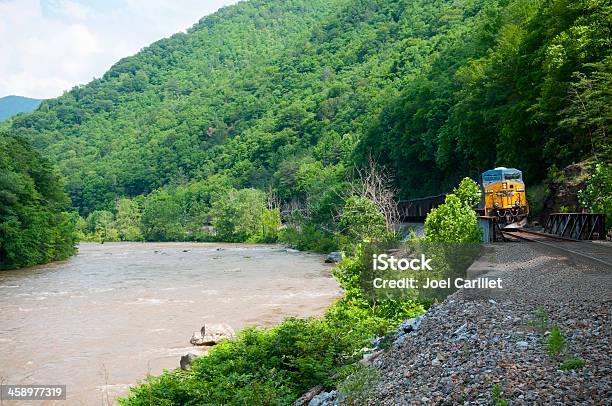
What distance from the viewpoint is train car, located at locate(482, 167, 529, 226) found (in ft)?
94.6

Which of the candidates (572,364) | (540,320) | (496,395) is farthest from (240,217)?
(496,395)

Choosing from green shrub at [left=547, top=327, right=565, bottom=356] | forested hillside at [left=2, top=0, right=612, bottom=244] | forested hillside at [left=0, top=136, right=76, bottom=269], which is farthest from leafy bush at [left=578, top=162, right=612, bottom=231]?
forested hillside at [left=0, top=136, right=76, bottom=269]

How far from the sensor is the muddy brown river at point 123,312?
17.3m

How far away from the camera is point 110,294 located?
33.0 meters

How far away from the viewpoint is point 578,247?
17641 mm

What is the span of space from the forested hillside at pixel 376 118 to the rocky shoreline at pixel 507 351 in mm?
17448

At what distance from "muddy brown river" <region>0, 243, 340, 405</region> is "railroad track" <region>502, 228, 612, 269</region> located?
9.39 metres

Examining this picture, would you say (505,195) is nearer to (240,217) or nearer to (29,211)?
(29,211)

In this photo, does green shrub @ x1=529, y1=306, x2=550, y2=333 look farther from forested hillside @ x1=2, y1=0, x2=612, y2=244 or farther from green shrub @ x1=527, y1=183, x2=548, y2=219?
green shrub @ x1=527, y1=183, x2=548, y2=219

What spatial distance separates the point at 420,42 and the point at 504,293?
371ft

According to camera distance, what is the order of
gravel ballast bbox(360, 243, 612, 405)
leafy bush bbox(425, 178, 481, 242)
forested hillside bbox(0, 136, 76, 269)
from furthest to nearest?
1. forested hillside bbox(0, 136, 76, 269)
2. leafy bush bbox(425, 178, 481, 242)
3. gravel ballast bbox(360, 243, 612, 405)

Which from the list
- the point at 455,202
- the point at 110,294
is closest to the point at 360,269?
the point at 455,202

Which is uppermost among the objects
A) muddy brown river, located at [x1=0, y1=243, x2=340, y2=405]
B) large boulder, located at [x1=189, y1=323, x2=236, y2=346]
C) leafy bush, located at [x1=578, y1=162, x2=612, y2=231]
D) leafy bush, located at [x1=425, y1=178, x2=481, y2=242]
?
leafy bush, located at [x1=578, y1=162, x2=612, y2=231]

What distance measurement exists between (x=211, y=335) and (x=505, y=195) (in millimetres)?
17017
